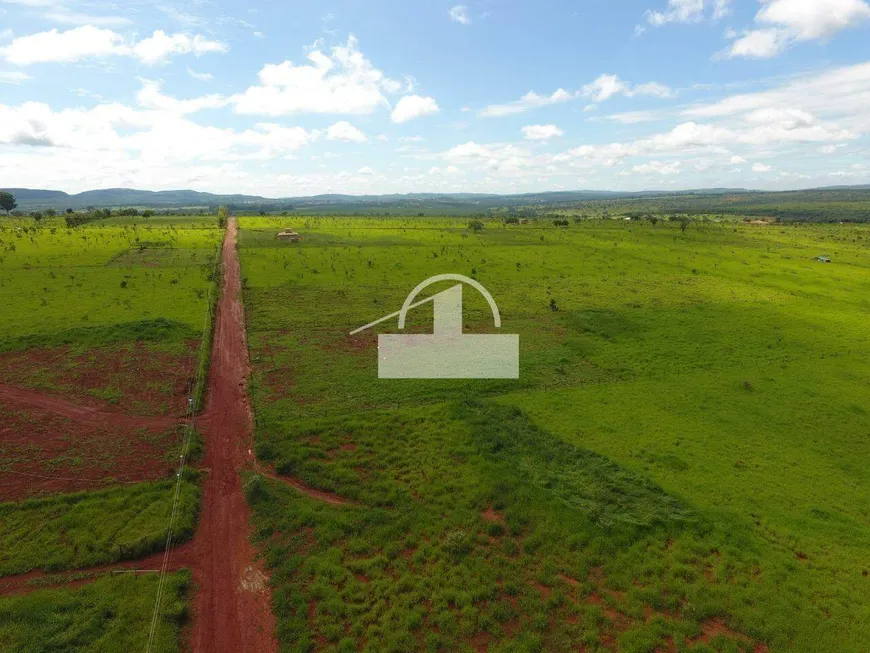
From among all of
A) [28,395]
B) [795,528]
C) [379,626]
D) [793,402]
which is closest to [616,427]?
[795,528]

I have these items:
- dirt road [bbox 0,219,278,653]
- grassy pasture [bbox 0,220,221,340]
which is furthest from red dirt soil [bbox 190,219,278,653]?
grassy pasture [bbox 0,220,221,340]

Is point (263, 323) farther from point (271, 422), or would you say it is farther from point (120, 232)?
point (120, 232)

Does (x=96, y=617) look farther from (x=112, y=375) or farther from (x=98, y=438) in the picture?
(x=112, y=375)

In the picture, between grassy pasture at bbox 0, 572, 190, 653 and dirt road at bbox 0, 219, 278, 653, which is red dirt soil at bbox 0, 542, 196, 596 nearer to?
dirt road at bbox 0, 219, 278, 653

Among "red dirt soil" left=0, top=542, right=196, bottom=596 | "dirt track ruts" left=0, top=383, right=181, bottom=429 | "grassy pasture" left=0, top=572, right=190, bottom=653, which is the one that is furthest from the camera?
"dirt track ruts" left=0, top=383, right=181, bottom=429

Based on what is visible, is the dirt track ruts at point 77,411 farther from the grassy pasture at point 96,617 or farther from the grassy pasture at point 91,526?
the grassy pasture at point 96,617

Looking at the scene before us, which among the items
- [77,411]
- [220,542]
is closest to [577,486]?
[220,542]
